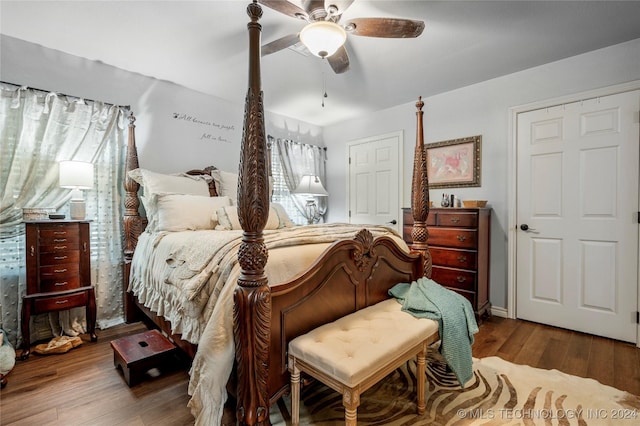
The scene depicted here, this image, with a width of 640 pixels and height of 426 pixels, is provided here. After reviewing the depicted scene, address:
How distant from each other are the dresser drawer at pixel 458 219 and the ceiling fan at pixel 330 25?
1785mm

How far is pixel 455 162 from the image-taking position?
3.52 metres

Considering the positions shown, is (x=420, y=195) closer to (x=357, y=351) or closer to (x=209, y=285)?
(x=357, y=351)

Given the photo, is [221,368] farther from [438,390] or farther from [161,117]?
[161,117]

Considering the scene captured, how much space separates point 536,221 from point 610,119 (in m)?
1.05

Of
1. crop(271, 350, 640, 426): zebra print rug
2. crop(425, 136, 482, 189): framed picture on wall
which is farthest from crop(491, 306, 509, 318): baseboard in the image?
crop(425, 136, 482, 189): framed picture on wall

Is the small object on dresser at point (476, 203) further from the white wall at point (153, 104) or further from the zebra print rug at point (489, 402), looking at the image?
the white wall at point (153, 104)

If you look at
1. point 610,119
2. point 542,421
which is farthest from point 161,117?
point 610,119

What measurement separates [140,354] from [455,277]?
2.80 m

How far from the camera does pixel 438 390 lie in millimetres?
1868

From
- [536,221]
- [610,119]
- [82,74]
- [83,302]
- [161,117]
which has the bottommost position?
[83,302]

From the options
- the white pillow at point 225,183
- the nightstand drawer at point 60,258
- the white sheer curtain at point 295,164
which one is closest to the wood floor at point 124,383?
the nightstand drawer at point 60,258

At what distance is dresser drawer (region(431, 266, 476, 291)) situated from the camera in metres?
2.94

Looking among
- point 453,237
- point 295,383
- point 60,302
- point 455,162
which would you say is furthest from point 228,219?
point 455,162

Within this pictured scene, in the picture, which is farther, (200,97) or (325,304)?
(200,97)
